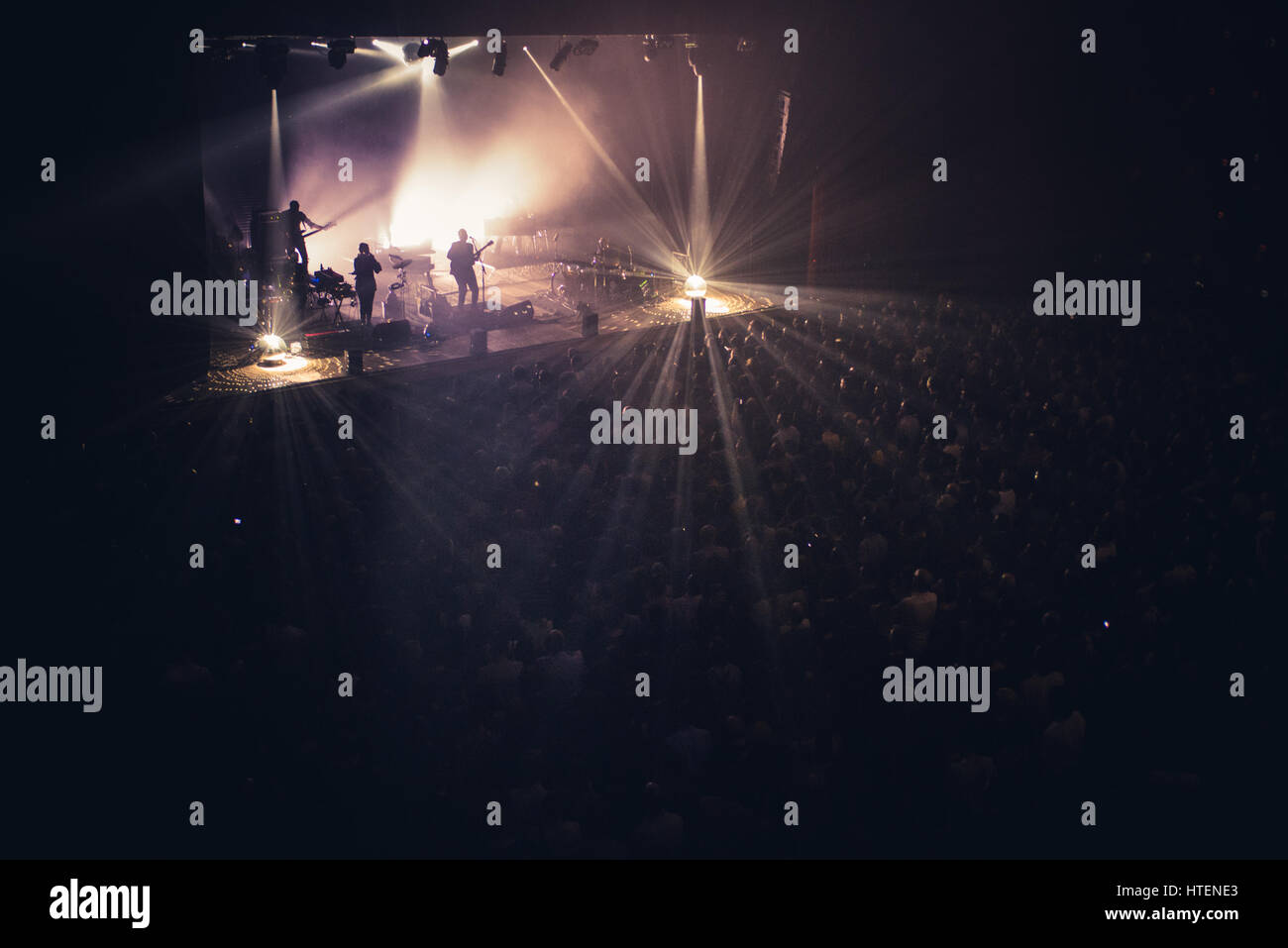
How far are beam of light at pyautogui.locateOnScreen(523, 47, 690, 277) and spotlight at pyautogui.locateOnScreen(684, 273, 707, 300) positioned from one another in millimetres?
4163

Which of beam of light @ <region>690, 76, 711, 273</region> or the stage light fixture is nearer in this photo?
the stage light fixture

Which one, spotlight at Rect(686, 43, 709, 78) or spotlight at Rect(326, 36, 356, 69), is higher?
spotlight at Rect(686, 43, 709, 78)

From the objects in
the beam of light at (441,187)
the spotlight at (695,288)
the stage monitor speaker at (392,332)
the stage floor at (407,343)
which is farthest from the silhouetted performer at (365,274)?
the beam of light at (441,187)

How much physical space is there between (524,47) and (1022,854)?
21.2 metres

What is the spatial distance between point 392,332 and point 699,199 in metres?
10.4

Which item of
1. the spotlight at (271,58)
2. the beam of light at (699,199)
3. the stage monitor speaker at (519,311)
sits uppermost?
the beam of light at (699,199)

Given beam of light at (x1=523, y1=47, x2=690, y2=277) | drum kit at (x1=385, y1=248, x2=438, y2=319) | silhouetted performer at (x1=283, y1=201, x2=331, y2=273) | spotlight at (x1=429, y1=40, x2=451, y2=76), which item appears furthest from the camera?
beam of light at (x1=523, y1=47, x2=690, y2=277)

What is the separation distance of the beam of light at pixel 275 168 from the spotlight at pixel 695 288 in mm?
9366

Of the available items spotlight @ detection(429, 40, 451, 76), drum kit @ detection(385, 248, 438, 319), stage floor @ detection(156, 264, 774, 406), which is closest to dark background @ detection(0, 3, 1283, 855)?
stage floor @ detection(156, 264, 774, 406)

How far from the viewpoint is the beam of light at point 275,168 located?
1955 centimetres

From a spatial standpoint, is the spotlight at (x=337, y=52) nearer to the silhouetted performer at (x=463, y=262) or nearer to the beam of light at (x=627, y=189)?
the silhouetted performer at (x=463, y=262)

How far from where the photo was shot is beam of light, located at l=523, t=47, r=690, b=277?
70.8 ft

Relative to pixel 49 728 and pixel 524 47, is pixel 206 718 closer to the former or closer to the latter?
pixel 49 728

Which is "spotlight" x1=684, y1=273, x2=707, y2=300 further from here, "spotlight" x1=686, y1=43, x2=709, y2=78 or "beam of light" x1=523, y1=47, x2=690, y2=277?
"beam of light" x1=523, y1=47, x2=690, y2=277
